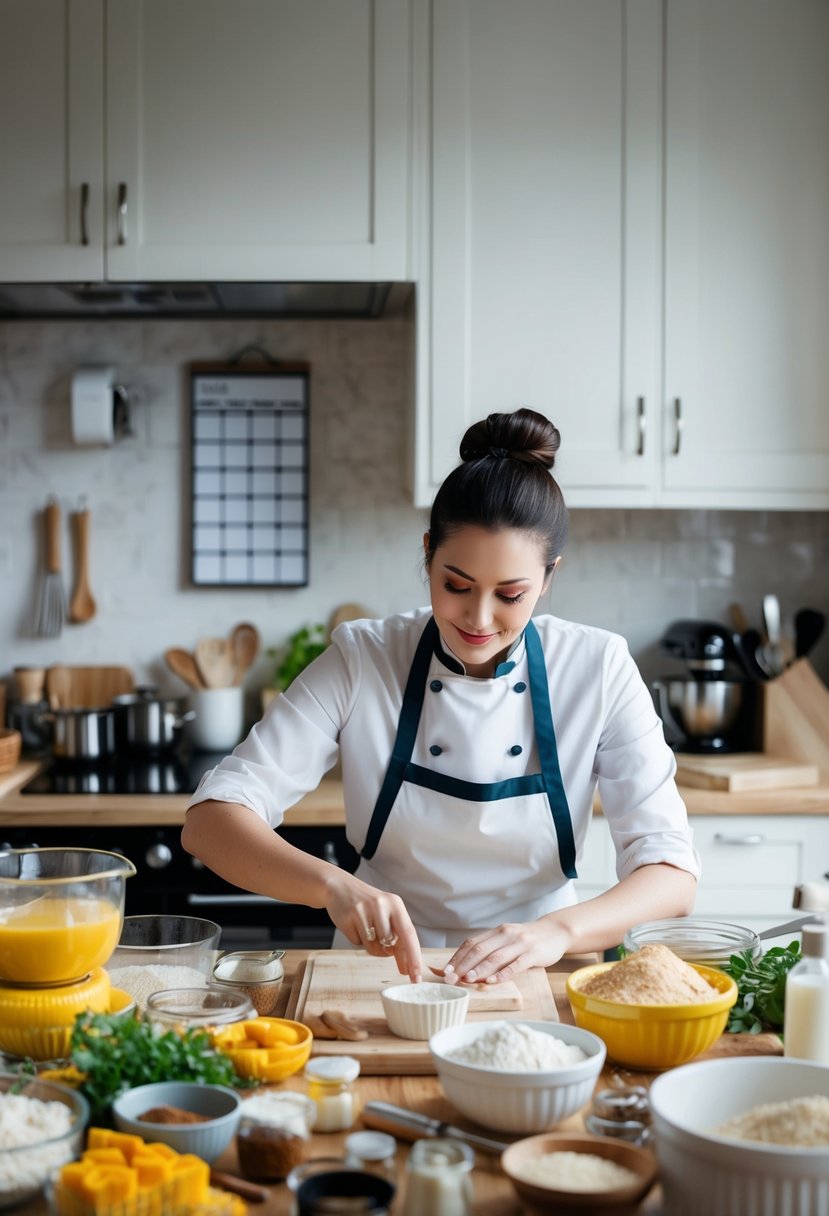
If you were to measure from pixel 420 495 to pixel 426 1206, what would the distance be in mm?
2139

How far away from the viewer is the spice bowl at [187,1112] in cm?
103

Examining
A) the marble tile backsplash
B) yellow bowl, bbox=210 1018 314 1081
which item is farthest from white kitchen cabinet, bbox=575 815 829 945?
yellow bowl, bbox=210 1018 314 1081

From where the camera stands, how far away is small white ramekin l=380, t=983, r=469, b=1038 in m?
1.33

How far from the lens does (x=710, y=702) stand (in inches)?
121

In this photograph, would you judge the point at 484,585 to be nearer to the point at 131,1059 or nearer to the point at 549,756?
the point at 549,756

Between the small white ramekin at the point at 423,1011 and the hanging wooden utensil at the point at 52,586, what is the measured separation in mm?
2191

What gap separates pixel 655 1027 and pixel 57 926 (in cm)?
62

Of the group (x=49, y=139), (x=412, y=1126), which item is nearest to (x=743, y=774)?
(x=412, y=1126)

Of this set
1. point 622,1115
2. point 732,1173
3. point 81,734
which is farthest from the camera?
point 81,734

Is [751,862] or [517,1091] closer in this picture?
[517,1091]

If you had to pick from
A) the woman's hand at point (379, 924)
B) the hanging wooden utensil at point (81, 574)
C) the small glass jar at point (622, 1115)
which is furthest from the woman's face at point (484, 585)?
the hanging wooden utensil at point (81, 574)

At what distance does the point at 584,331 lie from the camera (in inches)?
116

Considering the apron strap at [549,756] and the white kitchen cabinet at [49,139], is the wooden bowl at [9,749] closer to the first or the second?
the white kitchen cabinet at [49,139]

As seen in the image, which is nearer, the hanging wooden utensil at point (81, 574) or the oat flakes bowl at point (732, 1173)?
the oat flakes bowl at point (732, 1173)
